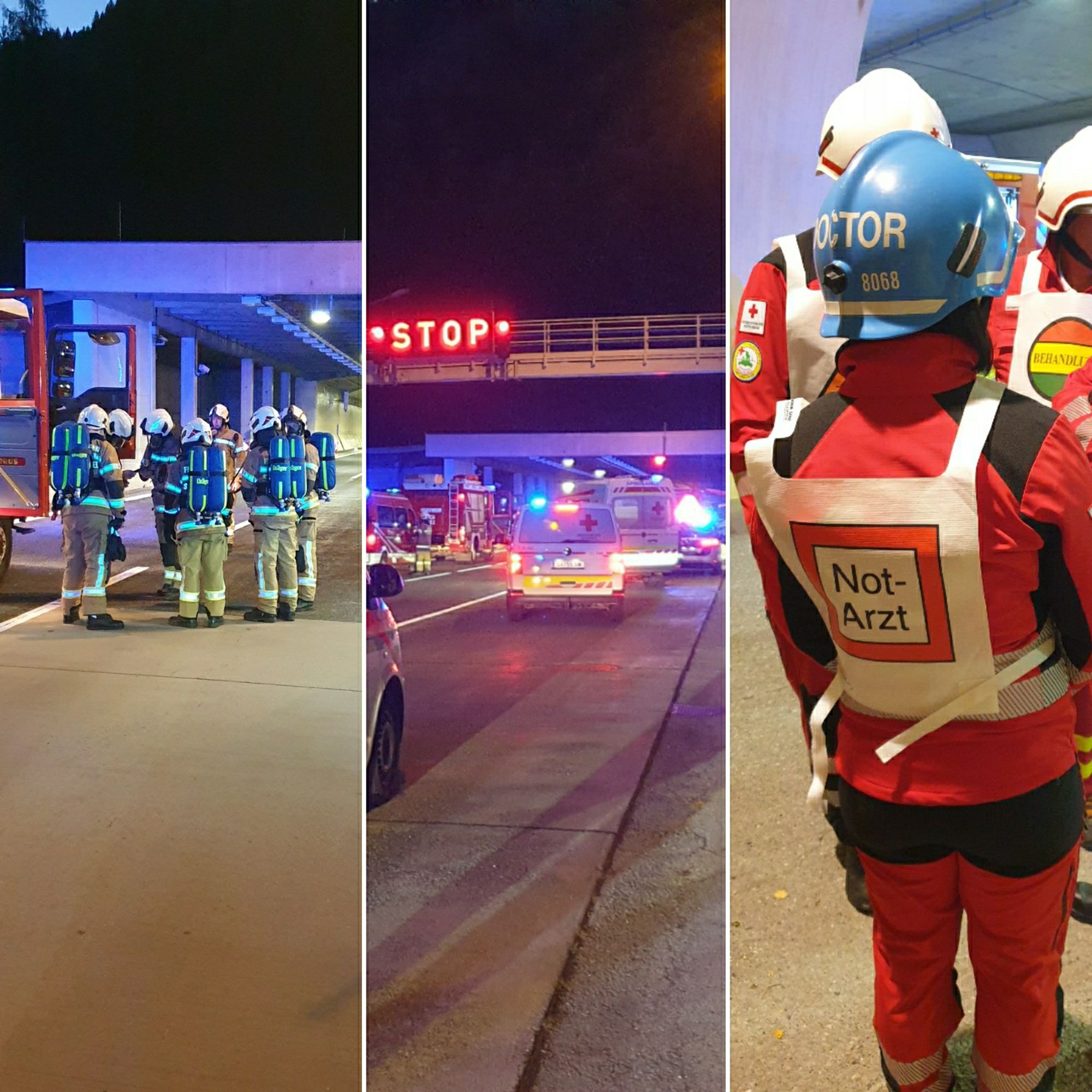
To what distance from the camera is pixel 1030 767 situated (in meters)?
1.21

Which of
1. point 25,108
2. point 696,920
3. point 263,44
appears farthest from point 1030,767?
point 25,108

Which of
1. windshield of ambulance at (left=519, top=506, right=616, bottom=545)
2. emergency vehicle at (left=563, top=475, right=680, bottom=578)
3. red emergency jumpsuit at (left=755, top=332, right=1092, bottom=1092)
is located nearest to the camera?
red emergency jumpsuit at (left=755, top=332, right=1092, bottom=1092)

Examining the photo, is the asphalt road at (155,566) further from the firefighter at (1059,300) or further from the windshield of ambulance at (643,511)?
the windshield of ambulance at (643,511)

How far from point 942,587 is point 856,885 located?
117 cm

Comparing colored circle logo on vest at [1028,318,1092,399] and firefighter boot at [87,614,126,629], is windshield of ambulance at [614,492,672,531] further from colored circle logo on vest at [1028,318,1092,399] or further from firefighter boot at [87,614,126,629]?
firefighter boot at [87,614,126,629]

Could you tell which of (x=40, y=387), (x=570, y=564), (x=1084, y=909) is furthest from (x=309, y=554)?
(x=570, y=564)

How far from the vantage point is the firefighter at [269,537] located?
2.32 meters

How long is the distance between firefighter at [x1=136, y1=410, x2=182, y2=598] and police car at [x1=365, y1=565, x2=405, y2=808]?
507 millimetres

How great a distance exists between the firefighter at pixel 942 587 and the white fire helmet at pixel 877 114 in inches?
20.4

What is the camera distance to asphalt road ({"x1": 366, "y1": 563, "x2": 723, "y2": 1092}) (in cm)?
187

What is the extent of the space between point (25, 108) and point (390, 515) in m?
1.29

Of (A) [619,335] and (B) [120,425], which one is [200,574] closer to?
(B) [120,425]

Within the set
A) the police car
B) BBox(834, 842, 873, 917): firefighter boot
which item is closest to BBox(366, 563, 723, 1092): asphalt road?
the police car

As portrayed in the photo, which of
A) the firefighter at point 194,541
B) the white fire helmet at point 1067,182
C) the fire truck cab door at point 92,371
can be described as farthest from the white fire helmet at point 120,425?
the white fire helmet at point 1067,182
